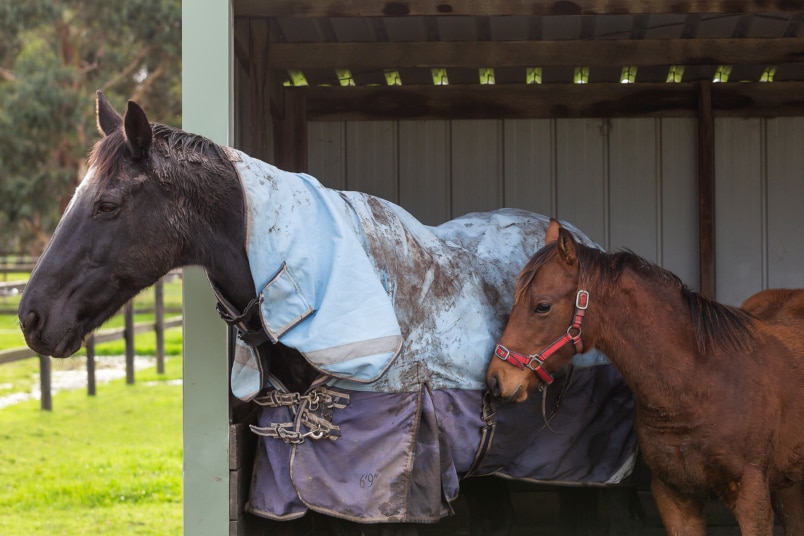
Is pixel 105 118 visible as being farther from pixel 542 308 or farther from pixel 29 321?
pixel 542 308

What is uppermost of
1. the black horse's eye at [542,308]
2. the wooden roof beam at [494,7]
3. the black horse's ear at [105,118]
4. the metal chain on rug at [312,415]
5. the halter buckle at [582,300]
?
the wooden roof beam at [494,7]

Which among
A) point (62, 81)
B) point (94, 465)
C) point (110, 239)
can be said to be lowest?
point (94, 465)

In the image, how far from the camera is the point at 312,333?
3.02m

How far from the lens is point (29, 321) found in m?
2.77

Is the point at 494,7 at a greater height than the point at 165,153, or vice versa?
the point at 494,7

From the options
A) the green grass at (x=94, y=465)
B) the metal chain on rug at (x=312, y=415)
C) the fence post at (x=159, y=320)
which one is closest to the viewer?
the metal chain on rug at (x=312, y=415)

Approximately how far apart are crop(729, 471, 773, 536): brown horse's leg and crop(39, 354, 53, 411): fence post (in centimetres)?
675

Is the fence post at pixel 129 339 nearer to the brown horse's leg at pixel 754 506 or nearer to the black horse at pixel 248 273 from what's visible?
the black horse at pixel 248 273

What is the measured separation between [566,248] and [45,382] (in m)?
6.98

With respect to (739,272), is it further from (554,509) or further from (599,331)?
(599,331)

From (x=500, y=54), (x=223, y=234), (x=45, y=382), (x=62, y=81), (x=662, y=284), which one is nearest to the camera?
(x=223, y=234)

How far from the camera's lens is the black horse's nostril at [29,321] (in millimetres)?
2768

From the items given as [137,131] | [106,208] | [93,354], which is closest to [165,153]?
[137,131]

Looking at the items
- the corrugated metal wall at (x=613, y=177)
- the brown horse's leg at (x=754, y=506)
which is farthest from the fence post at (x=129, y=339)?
the brown horse's leg at (x=754, y=506)
